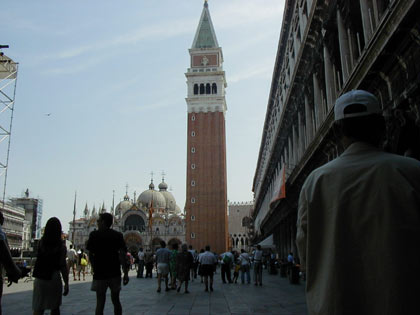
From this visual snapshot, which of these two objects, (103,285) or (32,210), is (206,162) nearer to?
(32,210)

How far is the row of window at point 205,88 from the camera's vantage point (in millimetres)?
64037

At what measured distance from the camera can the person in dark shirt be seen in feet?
18.0

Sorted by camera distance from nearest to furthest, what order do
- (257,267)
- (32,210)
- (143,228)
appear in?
(257,267)
(32,210)
(143,228)

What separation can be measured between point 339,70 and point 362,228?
13711mm

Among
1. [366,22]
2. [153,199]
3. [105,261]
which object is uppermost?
[153,199]

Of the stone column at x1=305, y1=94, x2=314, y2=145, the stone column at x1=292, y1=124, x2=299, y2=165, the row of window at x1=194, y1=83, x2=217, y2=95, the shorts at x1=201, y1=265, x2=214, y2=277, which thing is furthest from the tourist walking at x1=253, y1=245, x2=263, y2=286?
the row of window at x1=194, y1=83, x2=217, y2=95

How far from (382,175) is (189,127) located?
199ft

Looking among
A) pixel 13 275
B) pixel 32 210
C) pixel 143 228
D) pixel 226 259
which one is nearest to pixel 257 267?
pixel 226 259

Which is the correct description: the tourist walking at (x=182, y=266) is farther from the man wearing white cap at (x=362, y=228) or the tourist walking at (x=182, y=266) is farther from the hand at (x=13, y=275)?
the man wearing white cap at (x=362, y=228)

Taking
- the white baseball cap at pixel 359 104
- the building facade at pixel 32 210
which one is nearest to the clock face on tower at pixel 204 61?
the building facade at pixel 32 210

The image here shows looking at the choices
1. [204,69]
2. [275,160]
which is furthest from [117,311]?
[204,69]

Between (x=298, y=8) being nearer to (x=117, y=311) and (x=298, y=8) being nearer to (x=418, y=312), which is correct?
(x=117, y=311)

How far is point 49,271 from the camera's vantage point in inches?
197

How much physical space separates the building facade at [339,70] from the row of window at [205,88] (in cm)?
3731
